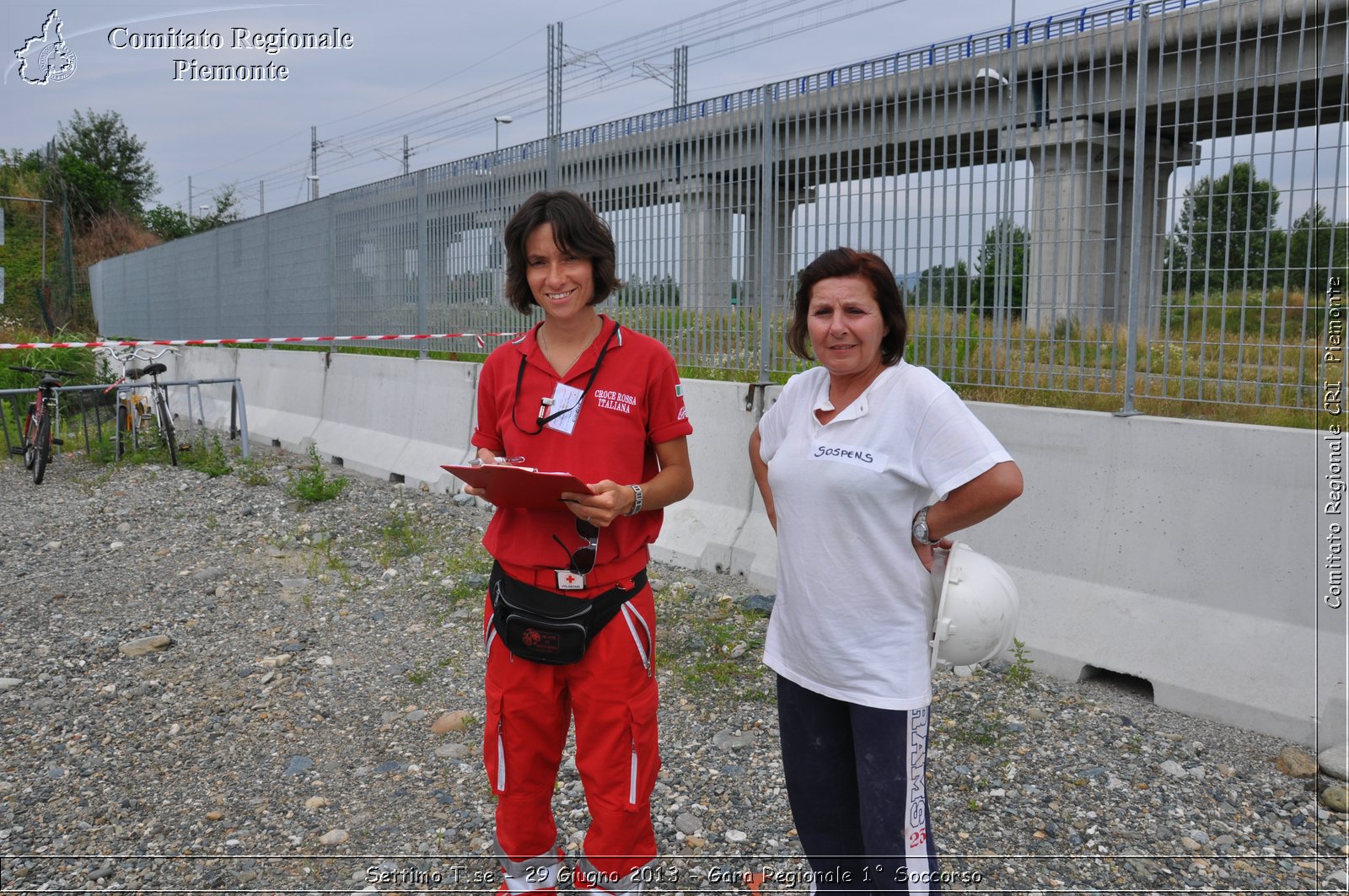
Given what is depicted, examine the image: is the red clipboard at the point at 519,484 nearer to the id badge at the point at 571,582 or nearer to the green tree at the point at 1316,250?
the id badge at the point at 571,582

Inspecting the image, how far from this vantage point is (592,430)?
9.79 feet

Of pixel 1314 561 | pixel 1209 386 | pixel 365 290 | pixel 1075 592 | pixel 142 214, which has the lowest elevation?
pixel 1075 592

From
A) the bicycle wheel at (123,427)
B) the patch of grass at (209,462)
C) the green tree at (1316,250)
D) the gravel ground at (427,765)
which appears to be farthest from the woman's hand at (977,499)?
the bicycle wheel at (123,427)

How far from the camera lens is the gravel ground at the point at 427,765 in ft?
11.8

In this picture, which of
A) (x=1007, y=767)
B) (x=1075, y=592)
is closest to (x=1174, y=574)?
(x=1075, y=592)

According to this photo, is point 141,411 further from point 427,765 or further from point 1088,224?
point 1088,224

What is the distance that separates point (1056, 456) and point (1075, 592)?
712mm

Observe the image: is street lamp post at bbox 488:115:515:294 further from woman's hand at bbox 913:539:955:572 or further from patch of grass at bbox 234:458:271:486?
woman's hand at bbox 913:539:955:572

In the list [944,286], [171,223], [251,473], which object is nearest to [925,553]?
[944,286]

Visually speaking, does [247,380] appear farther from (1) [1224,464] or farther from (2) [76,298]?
(2) [76,298]

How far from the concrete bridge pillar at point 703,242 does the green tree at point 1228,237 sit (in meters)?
3.40

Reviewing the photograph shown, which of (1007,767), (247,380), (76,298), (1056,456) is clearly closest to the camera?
(1007,767)

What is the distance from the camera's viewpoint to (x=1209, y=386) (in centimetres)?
490

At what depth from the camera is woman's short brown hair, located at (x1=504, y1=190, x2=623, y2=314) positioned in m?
2.99
